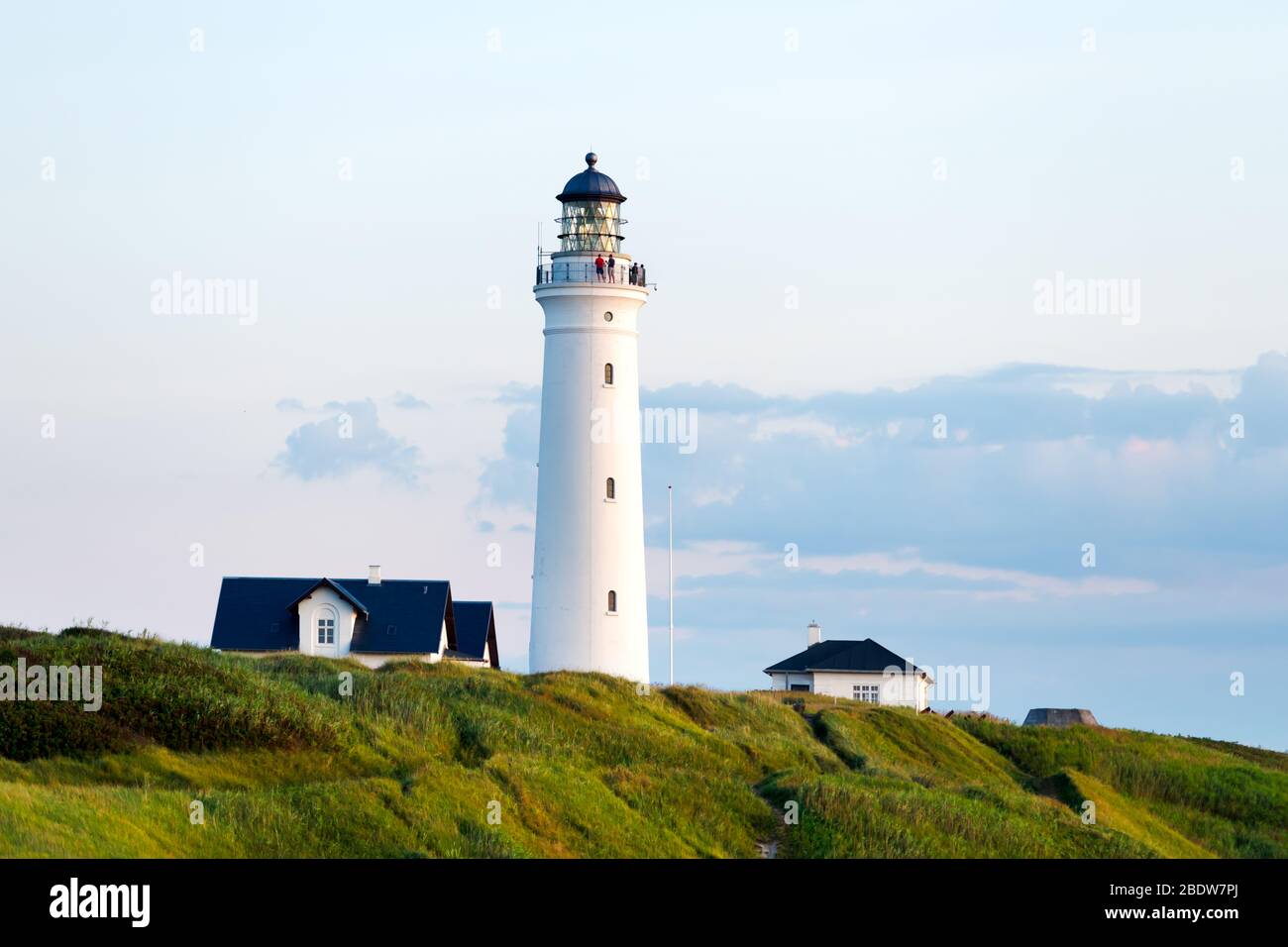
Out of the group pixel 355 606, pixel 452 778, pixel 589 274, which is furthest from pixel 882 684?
pixel 452 778

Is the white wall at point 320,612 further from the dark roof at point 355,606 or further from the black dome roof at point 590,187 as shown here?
the black dome roof at point 590,187

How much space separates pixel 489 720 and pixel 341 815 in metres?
9.75

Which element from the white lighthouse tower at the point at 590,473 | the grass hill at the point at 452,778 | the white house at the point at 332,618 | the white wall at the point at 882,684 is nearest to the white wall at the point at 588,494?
the white lighthouse tower at the point at 590,473

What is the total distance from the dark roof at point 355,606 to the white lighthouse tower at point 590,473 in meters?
6.66

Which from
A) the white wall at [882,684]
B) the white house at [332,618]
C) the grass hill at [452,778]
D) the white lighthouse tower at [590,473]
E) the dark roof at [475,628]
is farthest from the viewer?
the white wall at [882,684]

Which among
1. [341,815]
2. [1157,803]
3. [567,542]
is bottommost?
[1157,803]

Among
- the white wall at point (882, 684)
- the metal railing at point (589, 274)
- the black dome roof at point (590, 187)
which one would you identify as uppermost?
the black dome roof at point (590, 187)

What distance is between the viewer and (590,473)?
154ft

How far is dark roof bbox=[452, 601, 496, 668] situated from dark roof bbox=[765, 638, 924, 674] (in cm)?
1303

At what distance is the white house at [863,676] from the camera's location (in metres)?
64.4
